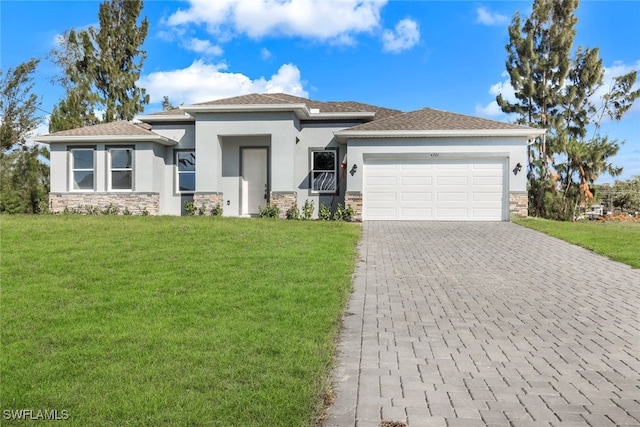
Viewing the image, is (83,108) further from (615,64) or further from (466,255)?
(615,64)

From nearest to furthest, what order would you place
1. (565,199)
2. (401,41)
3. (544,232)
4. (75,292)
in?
(75,292), (544,232), (401,41), (565,199)

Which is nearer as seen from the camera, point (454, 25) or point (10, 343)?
point (10, 343)

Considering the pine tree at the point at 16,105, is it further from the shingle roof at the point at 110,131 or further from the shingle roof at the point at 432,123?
the shingle roof at the point at 432,123

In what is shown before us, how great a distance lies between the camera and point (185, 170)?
19516 millimetres

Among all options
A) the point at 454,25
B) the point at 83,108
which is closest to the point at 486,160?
the point at 454,25

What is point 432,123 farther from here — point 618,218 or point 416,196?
point 618,218

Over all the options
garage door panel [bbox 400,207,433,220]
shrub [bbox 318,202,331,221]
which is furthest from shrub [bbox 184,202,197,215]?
garage door panel [bbox 400,207,433,220]

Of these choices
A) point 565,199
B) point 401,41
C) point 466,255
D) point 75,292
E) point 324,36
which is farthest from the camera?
point 565,199

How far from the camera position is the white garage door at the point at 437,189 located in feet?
54.6

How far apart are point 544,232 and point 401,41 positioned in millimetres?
9103

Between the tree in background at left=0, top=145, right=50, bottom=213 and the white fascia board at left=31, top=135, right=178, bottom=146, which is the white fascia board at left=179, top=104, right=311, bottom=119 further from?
the tree in background at left=0, top=145, right=50, bottom=213

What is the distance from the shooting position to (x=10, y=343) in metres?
4.34

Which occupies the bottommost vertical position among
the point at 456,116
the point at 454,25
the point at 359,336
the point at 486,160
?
the point at 359,336

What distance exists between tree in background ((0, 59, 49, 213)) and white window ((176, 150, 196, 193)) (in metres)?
5.97
